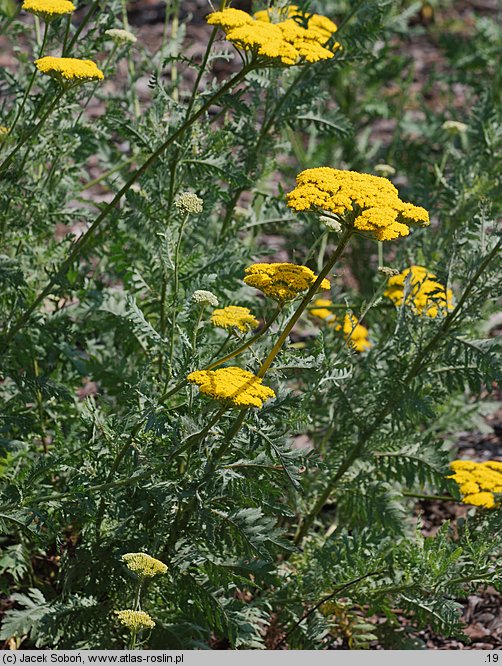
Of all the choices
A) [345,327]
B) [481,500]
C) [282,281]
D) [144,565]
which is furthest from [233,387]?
[345,327]

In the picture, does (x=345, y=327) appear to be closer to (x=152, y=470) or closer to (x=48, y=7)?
(x=152, y=470)

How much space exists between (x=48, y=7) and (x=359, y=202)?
3.90 feet

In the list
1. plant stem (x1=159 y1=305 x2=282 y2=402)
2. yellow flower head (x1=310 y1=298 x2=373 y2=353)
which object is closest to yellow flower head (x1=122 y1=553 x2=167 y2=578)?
plant stem (x1=159 y1=305 x2=282 y2=402)

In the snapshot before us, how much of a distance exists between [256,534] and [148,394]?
0.50 metres

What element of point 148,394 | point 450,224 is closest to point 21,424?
point 148,394

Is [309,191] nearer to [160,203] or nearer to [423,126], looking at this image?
[160,203]

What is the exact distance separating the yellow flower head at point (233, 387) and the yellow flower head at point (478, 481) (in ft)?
3.51

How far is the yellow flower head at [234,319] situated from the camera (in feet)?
9.32

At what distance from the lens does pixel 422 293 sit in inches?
145

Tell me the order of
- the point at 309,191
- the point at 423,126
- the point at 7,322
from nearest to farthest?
the point at 309,191
the point at 7,322
the point at 423,126

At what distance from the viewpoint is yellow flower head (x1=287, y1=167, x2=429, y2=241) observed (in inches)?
98.8

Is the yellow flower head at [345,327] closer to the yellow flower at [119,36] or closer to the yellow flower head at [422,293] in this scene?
the yellow flower head at [422,293]

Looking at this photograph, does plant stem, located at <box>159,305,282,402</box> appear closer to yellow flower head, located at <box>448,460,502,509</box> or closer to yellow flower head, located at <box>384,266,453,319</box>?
yellow flower head, located at <box>384,266,453,319</box>

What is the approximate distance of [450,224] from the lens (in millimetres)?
4402
